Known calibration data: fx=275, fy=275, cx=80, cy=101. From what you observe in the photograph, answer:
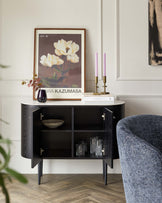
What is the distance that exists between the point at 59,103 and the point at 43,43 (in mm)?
693

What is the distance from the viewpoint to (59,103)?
96.1 inches

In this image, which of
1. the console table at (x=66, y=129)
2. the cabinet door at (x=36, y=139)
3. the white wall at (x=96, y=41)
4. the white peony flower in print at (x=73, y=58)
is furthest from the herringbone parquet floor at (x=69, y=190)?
Answer: the white peony flower in print at (x=73, y=58)

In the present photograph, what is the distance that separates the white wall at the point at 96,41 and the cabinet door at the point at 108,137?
54 centimetres

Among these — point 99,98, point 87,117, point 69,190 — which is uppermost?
point 99,98

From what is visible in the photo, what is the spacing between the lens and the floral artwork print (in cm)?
273

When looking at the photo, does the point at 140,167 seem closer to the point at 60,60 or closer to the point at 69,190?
the point at 69,190

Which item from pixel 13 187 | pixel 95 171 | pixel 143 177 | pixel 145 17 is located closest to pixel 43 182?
pixel 13 187

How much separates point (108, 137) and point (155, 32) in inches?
47.3

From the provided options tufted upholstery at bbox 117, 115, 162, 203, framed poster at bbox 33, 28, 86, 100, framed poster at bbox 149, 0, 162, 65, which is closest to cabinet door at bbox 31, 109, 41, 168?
framed poster at bbox 33, 28, 86, 100

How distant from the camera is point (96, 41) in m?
2.77

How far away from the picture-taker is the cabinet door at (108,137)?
218 cm

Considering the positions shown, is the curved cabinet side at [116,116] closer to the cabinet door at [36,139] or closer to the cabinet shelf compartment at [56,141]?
the cabinet shelf compartment at [56,141]

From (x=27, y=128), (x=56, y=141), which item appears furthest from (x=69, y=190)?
(x=27, y=128)

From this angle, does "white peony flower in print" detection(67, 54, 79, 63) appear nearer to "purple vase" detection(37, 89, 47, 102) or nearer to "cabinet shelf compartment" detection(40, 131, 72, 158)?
"purple vase" detection(37, 89, 47, 102)
